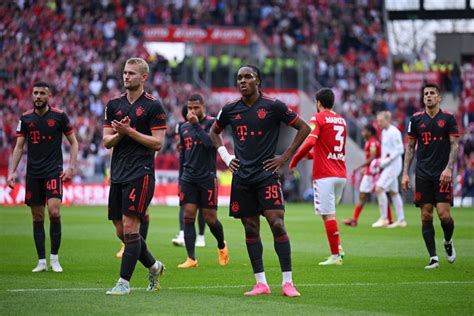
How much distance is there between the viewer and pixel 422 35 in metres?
67.4

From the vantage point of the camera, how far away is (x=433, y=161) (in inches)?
542

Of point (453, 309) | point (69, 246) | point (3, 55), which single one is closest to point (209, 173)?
point (69, 246)

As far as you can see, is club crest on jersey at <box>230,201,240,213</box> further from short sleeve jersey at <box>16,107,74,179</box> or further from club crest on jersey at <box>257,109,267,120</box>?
short sleeve jersey at <box>16,107,74,179</box>

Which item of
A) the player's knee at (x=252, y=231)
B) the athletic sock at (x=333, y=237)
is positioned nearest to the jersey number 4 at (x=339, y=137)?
the athletic sock at (x=333, y=237)

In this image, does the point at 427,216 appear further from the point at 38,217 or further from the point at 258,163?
the point at 38,217

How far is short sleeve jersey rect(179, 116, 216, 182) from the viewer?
15.0 meters

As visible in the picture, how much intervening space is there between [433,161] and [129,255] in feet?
17.0

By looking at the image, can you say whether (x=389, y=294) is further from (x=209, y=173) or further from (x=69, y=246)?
(x=69, y=246)

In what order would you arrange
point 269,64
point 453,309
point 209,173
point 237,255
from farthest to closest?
1. point 269,64
2. point 237,255
3. point 209,173
4. point 453,309

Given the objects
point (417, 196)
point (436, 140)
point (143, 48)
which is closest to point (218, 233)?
point (417, 196)

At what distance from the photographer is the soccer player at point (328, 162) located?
1431 cm

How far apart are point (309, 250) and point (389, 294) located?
643 cm

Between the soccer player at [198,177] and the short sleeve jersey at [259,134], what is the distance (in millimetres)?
4024

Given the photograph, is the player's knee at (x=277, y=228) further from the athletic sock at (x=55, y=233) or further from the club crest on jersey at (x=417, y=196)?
the athletic sock at (x=55, y=233)
